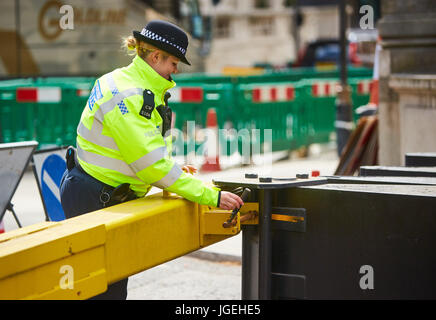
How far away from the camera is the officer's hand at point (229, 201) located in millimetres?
3947

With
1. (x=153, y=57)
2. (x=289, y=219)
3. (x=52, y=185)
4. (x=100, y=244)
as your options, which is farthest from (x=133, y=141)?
(x=52, y=185)

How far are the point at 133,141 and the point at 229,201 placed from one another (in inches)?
21.3

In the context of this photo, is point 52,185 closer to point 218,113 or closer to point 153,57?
Result: point 153,57

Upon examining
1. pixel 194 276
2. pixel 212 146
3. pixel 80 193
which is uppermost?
pixel 80 193

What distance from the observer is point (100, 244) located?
11.8 feet

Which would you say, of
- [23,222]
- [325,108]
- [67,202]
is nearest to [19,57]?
[325,108]

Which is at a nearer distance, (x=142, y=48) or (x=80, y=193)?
(x=142, y=48)

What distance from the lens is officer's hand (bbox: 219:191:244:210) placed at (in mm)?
3947

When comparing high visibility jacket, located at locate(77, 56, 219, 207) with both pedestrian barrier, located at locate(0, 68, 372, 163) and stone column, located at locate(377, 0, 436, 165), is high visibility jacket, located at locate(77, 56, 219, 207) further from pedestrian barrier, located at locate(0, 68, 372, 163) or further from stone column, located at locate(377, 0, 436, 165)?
pedestrian barrier, located at locate(0, 68, 372, 163)

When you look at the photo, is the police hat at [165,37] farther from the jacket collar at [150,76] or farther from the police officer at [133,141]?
the jacket collar at [150,76]

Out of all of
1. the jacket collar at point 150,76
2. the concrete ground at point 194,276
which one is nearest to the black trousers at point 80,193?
the jacket collar at point 150,76

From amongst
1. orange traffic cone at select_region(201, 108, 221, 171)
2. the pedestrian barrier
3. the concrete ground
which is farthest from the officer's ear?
orange traffic cone at select_region(201, 108, 221, 171)

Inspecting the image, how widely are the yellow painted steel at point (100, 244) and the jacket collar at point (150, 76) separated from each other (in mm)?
546
